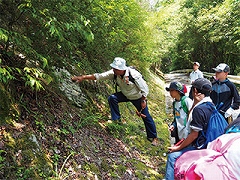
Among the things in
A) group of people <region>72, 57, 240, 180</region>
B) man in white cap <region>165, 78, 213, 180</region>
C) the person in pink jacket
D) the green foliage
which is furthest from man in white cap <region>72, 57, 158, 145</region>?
the green foliage

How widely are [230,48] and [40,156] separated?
71.1ft

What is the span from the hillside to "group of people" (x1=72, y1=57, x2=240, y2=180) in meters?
0.48

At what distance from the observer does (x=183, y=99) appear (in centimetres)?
397

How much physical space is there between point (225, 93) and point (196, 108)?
2350 mm

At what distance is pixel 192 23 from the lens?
23422mm

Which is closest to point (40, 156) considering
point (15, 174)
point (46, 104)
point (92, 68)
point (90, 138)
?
point (15, 174)

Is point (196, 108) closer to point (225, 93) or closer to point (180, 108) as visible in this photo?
point (180, 108)

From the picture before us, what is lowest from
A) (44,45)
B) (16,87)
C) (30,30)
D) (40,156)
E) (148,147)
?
(148,147)

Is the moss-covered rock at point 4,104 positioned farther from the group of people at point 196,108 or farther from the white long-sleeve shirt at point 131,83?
the group of people at point 196,108

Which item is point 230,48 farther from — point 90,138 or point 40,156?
point 40,156

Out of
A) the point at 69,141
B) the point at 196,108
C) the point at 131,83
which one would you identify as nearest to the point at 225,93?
the point at 131,83

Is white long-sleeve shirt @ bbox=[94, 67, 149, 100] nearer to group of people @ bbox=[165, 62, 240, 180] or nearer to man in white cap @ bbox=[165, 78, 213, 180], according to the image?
group of people @ bbox=[165, 62, 240, 180]

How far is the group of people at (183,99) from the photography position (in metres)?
3.14

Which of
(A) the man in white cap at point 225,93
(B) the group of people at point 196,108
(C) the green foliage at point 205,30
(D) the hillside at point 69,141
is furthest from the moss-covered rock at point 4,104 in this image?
(C) the green foliage at point 205,30
